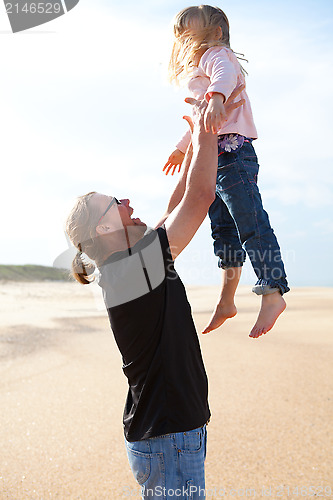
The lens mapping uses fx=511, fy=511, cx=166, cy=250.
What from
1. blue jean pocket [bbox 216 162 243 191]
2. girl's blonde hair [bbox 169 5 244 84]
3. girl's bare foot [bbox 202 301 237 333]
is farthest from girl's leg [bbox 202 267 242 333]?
girl's blonde hair [bbox 169 5 244 84]

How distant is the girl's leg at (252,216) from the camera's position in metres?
2.19

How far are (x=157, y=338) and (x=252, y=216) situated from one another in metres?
0.69

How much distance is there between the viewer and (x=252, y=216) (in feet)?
7.18

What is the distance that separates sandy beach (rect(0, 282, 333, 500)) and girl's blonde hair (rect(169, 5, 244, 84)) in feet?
3.93

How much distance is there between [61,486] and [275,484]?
81.7 inches

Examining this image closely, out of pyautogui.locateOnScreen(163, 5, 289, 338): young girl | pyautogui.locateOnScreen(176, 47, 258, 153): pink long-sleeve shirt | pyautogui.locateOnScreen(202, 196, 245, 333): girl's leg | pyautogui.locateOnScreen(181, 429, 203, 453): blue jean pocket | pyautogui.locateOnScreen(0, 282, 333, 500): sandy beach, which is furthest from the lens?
pyautogui.locateOnScreen(0, 282, 333, 500): sandy beach

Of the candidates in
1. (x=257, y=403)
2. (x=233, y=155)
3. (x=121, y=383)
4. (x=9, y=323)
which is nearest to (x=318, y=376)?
(x=257, y=403)

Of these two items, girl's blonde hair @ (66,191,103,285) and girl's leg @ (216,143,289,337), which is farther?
girl's leg @ (216,143,289,337)

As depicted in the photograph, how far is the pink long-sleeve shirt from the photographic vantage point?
200 cm

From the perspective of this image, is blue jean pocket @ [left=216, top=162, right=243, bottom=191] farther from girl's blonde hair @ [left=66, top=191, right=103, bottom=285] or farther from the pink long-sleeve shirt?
girl's blonde hair @ [left=66, top=191, right=103, bottom=285]

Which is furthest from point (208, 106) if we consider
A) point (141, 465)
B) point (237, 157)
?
point (141, 465)

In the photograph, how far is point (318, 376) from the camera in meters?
Answer: 7.81

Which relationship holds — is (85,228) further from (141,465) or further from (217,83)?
(141,465)

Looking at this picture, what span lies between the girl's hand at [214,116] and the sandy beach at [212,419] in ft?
3.22
